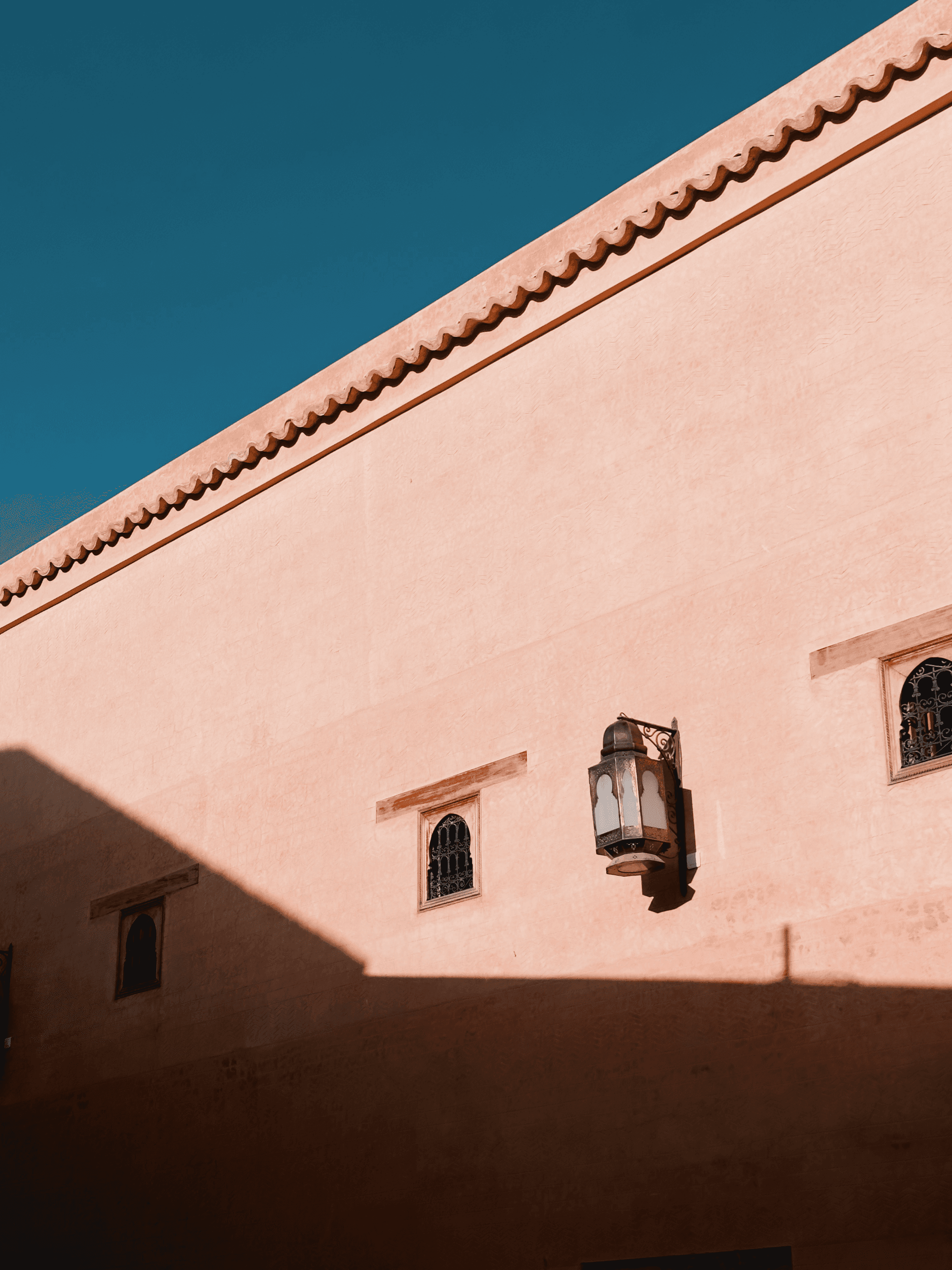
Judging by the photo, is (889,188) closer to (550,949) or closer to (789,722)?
(789,722)

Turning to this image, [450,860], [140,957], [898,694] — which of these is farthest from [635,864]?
[140,957]

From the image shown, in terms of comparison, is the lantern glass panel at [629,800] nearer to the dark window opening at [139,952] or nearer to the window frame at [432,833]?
the window frame at [432,833]

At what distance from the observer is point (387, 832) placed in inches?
325

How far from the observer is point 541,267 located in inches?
328

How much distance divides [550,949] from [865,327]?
10.5 ft

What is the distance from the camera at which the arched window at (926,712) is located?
6.25 m

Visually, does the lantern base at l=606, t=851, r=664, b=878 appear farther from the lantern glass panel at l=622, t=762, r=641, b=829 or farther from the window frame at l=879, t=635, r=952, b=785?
the window frame at l=879, t=635, r=952, b=785

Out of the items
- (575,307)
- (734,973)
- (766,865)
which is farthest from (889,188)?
(734,973)

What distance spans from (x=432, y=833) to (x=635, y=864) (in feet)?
5.47

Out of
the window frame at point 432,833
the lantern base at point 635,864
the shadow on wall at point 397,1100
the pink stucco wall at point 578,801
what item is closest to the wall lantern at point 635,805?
the lantern base at point 635,864

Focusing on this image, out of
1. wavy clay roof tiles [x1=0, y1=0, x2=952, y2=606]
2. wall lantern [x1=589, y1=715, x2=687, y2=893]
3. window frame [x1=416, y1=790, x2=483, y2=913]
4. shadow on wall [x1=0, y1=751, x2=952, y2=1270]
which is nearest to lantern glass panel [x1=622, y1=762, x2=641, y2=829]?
wall lantern [x1=589, y1=715, x2=687, y2=893]

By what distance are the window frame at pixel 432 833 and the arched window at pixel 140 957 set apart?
222 cm

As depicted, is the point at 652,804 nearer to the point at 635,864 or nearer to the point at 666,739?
the point at 635,864

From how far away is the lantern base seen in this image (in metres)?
6.67
